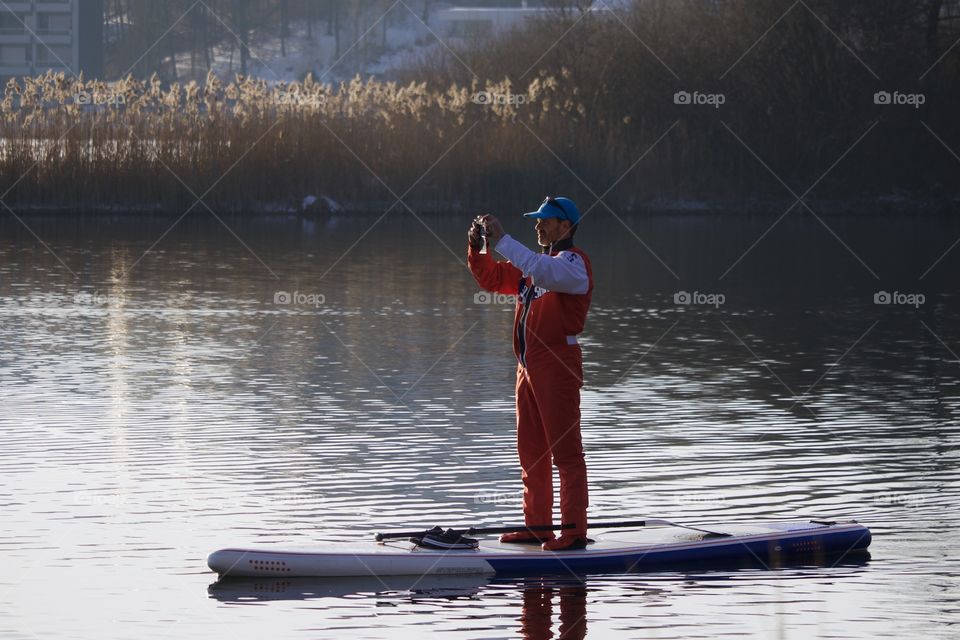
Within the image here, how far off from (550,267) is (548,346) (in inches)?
15.9

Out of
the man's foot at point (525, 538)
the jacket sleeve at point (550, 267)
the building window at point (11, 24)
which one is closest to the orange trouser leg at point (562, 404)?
the jacket sleeve at point (550, 267)

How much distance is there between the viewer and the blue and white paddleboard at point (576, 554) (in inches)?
325

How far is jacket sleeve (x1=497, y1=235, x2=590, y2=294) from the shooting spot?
26.7 ft

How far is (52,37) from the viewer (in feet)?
309

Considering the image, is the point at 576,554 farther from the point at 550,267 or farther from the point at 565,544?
the point at 550,267

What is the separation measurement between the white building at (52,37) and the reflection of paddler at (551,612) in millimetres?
85664

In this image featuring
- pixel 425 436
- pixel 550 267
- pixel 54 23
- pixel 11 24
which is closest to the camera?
pixel 550 267

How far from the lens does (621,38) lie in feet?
119

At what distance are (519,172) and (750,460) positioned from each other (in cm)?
2081

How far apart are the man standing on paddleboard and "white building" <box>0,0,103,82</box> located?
85110 millimetres

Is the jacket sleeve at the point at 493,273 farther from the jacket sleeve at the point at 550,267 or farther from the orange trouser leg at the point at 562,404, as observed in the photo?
the orange trouser leg at the point at 562,404

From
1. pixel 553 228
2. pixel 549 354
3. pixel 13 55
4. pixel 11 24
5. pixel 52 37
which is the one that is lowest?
pixel 549 354

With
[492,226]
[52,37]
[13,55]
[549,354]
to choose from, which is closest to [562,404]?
[549,354]

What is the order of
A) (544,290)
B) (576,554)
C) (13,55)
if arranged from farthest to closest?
(13,55), (576,554), (544,290)
